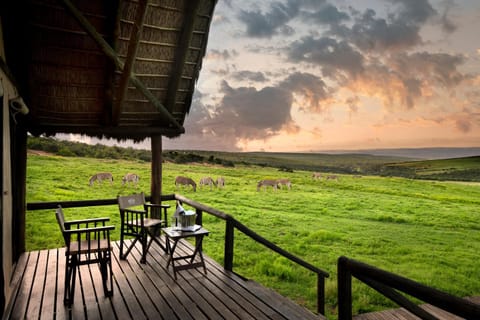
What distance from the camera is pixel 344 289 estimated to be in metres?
2.33

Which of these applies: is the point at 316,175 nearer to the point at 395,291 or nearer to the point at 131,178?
the point at 131,178

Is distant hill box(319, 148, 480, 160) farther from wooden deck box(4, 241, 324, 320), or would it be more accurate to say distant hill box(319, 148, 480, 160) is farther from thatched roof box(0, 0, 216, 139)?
wooden deck box(4, 241, 324, 320)

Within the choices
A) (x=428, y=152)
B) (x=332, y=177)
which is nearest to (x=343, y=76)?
(x=332, y=177)

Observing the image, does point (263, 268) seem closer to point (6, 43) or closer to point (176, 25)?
point (176, 25)

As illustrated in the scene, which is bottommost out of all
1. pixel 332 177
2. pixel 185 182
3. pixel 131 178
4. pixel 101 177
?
pixel 332 177

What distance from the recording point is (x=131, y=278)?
4230 mm

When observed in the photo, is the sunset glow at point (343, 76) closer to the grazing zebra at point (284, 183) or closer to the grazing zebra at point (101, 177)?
the grazing zebra at point (284, 183)

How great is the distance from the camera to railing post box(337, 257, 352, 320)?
226cm

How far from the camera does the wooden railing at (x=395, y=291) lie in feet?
4.77

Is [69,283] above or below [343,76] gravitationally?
below

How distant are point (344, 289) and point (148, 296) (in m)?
2.36

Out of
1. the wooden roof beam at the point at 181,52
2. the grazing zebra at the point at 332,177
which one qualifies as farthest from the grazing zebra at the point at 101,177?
the grazing zebra at the point at 332,177

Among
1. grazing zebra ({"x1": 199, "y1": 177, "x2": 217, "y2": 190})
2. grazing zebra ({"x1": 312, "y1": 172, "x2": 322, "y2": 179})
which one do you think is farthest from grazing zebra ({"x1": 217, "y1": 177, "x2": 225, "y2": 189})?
grazing zebra ({"x1": 312, "y1": 172, "x2": 322, "y2": 179})

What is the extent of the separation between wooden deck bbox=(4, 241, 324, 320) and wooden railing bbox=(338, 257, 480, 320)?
1129 mm
